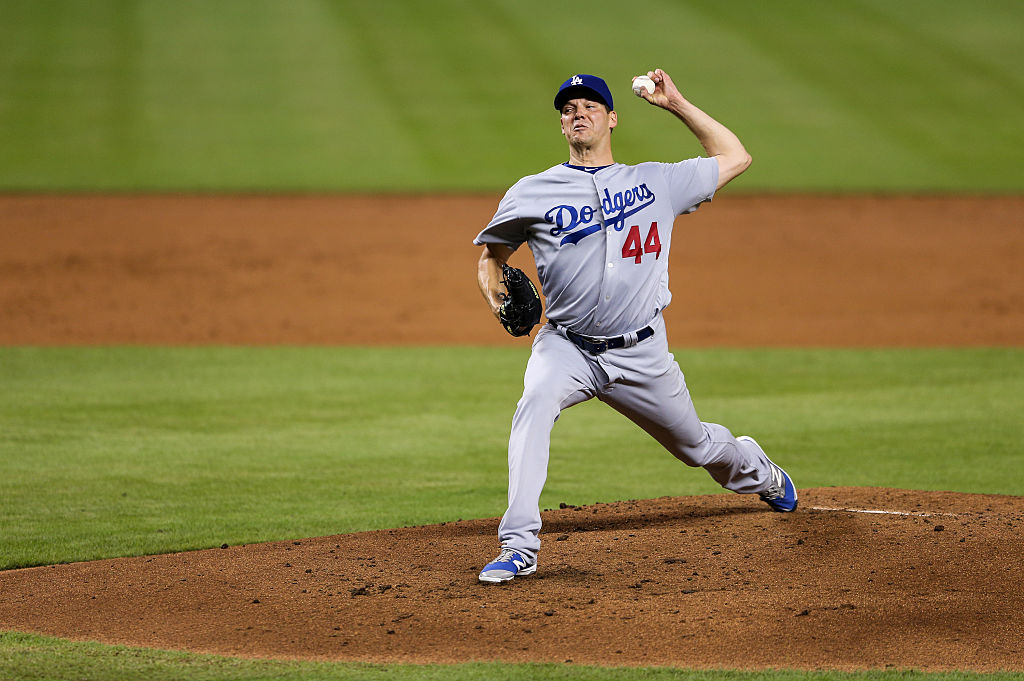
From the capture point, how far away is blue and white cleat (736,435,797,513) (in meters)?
5.83

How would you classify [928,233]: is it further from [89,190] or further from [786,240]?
[89,190]

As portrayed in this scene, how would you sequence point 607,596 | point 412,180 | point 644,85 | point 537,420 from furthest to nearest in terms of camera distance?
point 412,180
point 644,85
point 537,420
point 607,596

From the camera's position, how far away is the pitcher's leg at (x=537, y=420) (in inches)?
194

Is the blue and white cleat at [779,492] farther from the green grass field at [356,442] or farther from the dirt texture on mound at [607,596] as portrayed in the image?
the green grass field at [356,442]

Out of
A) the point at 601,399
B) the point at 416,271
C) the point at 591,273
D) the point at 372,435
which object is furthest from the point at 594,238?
the point at 416,271

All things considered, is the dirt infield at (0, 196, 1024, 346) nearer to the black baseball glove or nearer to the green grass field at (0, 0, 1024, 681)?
the green grass field at (0, 0, 1024, 681)

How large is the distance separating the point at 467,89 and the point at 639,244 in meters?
21.1

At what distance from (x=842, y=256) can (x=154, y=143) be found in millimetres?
12747

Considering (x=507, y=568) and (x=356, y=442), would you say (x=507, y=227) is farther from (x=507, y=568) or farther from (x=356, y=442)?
(x=356, y=442)

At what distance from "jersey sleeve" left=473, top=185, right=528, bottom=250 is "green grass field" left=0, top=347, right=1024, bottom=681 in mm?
1833

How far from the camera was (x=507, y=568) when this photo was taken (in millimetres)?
4844

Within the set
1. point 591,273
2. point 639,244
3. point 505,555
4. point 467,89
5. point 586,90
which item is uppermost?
point 467,89

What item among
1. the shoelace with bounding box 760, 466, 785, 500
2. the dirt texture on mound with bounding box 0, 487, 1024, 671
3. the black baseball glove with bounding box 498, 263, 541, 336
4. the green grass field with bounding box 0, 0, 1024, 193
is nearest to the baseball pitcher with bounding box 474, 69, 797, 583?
the black baseball glove with bounding box 498, 263, 541, 336

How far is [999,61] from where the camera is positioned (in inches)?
1079
